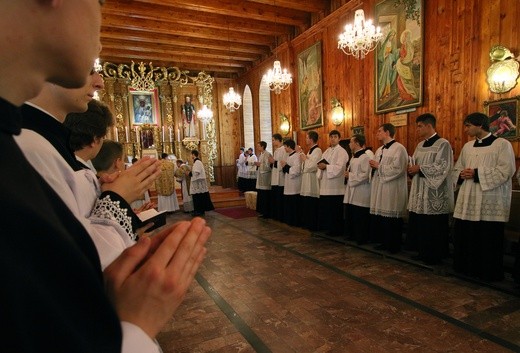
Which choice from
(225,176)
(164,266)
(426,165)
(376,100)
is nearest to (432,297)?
(426,165)

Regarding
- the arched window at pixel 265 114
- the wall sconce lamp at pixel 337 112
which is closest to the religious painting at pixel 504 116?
the wall sconce lamp at pixel 337 112

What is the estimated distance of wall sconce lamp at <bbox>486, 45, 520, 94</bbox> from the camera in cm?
427

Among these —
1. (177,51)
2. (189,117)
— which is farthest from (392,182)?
(189,117)

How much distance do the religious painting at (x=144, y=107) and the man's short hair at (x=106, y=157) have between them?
12068 mm

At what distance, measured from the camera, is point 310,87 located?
8.95 meters

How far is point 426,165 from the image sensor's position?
4.32 meters

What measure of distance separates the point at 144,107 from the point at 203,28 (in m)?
5.55

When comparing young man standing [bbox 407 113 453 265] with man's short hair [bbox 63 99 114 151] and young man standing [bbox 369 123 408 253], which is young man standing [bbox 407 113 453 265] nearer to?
young man standing [bbox 369 123 408 253]

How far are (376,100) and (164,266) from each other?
22.9ft

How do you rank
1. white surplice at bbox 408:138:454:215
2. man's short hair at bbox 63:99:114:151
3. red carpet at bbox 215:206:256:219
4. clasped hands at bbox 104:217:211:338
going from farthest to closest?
1. red carpet at bbox 215:206:256:219
2. white surplice at bbox 408:138:454:215
3. man's short hair at bbox 63:99:114:151
4. clasped hands at bbox 104:217:211:338

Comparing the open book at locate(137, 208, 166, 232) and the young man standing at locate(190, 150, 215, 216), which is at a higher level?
the open book at locate(137, 208, 166, 232)

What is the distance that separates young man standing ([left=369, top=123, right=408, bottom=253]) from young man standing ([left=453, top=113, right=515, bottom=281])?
954 millimetres

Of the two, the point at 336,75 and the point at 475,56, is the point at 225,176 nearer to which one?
the point at 336,75

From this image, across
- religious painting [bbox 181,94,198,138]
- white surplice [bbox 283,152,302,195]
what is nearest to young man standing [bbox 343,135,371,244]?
white surplice [bbox 283,152,302,195]
